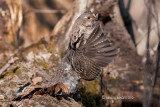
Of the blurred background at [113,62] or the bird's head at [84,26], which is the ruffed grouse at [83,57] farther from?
the blurred background at [113,62]

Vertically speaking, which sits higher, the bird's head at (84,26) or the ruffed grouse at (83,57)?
the bird's head at (84,26)

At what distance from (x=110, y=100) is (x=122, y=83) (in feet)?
2.91

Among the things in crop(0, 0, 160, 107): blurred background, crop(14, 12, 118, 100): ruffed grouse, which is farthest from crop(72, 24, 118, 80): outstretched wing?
crop(0, 0, 160, 107): blurred background

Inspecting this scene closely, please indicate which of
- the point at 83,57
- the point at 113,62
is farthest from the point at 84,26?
the point at 113,62

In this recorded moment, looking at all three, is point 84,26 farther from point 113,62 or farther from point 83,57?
point 113,62

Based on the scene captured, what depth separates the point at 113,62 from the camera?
483 cm

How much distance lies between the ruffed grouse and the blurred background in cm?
39

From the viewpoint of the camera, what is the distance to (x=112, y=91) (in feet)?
12.7

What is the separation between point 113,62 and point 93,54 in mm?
2543

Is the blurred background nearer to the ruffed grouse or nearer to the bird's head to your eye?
the ruffed grouse

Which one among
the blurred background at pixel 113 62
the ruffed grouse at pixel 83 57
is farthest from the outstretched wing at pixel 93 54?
Answer: the blurred background at pixel 113 62

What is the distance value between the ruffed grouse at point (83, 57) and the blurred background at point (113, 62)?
39 cm

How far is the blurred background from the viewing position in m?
3.09

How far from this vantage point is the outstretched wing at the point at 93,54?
7.44ft
